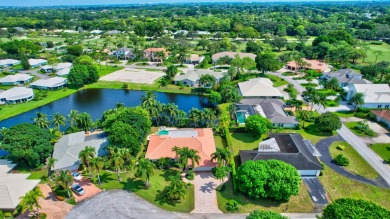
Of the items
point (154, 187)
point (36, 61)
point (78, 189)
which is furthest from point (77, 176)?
point (36, 61)

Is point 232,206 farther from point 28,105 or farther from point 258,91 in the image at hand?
point 28,105

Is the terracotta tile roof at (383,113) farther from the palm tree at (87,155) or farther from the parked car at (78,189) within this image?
the parked car at (78,189)

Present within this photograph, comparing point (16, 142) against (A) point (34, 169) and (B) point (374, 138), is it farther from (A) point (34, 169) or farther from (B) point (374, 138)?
(B) point (374, 138)

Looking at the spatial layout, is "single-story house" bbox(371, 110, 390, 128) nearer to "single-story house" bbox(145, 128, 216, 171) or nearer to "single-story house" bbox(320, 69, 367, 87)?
"single-story house" bbox(320, 69, 367, 87)

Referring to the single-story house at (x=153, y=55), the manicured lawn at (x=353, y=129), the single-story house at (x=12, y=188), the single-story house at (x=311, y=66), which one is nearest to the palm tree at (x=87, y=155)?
the single-story house at (x=12, y=188)

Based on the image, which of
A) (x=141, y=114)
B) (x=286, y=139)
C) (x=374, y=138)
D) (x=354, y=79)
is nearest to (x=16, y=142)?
(x=141, y=114)

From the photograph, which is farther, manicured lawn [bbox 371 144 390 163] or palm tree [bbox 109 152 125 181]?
manicured lawn [bbox 371 144 390 163]

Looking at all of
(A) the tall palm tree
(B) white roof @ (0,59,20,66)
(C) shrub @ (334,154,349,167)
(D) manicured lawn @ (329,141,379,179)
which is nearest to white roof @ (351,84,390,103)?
(D) manicured lawn @ (329,141,379,179)
